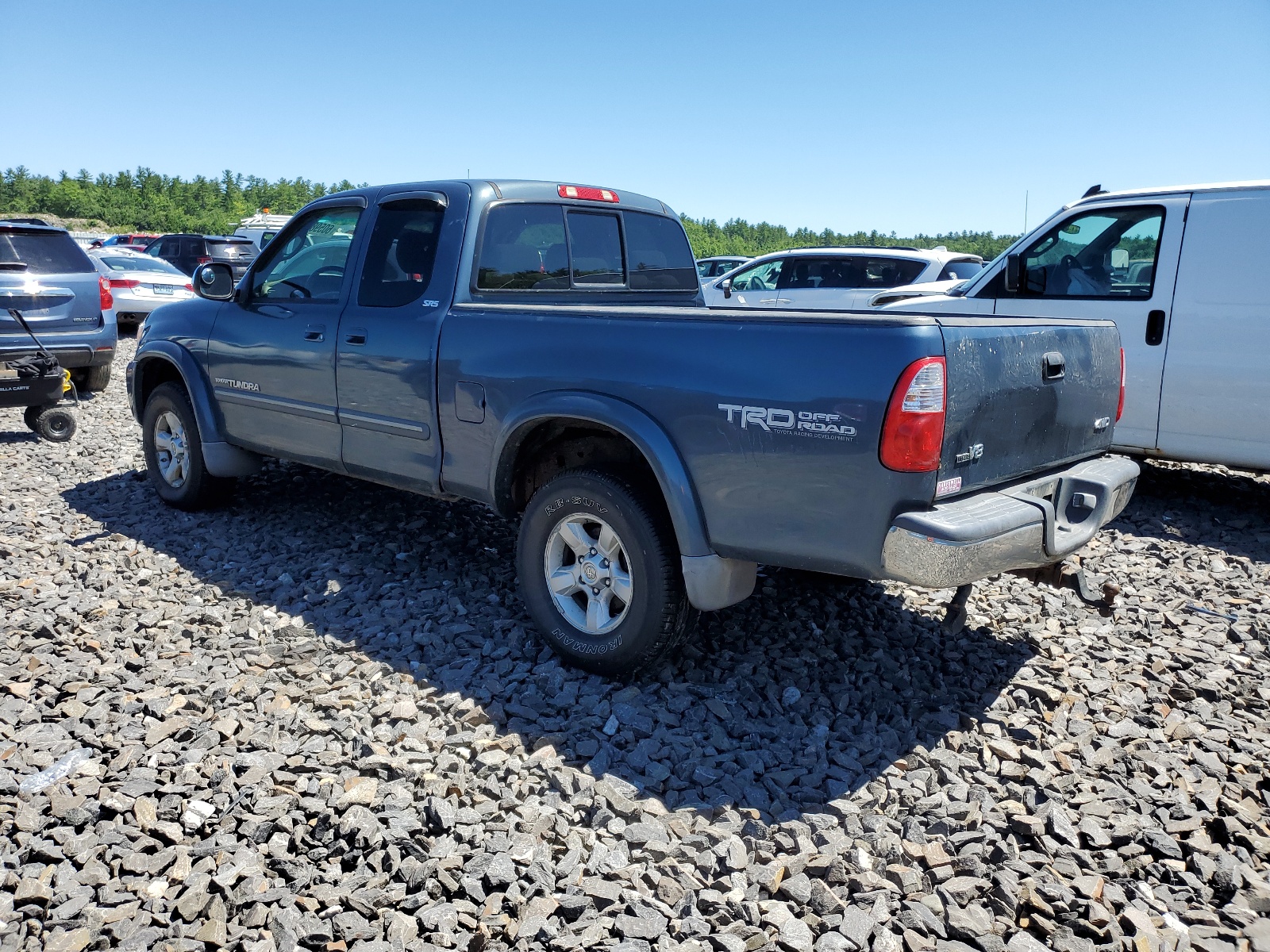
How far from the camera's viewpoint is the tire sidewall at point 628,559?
3.72m

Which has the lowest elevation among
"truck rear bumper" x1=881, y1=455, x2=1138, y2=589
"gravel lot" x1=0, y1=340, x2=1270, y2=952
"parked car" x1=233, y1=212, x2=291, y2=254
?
"gravel lot" x1=0, y1=340, x2=1270, y2=952

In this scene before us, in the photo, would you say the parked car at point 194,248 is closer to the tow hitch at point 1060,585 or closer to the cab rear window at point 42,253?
the cab rear window at point 42,253

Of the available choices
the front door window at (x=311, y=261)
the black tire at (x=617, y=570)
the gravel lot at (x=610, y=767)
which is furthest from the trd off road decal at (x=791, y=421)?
the front door window at (x=311, y=261)

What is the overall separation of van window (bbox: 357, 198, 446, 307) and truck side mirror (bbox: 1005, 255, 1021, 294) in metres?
4.42

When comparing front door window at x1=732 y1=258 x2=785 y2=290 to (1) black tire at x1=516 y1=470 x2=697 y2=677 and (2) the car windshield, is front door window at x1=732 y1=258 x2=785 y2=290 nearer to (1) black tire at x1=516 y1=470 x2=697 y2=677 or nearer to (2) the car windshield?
(1) black tire at x1=516 y1=470 x2=697 y2=677

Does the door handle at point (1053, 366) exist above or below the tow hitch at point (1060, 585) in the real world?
above

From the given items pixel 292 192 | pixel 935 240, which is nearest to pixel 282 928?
pixel 935 240

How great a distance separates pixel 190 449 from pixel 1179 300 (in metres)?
6.59

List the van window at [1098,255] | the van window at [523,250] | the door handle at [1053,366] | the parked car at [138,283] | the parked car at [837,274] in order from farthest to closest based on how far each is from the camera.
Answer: the parked car at [138,283] → the parked car at [837,274] → the van window at [1098,255] → the van window at [523,250] → the door handle at [1053,366]

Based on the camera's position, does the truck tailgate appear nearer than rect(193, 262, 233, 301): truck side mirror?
Yes

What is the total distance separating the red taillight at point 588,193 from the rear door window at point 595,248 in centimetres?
8

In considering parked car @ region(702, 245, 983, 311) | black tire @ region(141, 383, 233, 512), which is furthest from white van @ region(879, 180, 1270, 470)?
parked car @ region(702, 245, 983, 311)

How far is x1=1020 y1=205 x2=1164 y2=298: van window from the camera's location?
262 inches

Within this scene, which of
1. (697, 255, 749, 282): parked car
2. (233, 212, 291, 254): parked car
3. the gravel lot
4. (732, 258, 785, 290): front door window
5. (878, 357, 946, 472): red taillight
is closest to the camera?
the gravel lot
